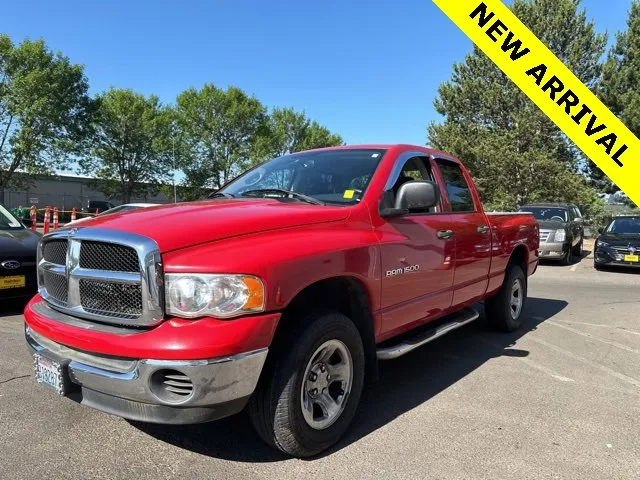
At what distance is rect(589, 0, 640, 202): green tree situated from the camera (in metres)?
26.9

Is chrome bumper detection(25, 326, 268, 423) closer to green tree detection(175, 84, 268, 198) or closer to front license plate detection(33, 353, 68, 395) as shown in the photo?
front license plate detection(33, 353, 68, 395)

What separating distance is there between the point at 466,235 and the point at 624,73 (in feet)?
95.5


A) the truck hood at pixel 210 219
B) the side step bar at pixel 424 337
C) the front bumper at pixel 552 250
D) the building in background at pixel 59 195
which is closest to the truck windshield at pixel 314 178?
the truck hood at pixel 210 219

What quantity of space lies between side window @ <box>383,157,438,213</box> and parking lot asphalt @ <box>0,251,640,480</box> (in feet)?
4.94

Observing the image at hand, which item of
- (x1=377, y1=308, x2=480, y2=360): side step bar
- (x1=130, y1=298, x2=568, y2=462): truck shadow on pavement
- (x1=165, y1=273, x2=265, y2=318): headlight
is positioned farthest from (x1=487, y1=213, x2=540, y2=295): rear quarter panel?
(x1=165, y1=273, x2=265, y2=318): headlight

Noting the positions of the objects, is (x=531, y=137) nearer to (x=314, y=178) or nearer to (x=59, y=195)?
(x=314, y=178)

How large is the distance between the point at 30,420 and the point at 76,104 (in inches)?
1292

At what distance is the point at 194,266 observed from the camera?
97.7 inches

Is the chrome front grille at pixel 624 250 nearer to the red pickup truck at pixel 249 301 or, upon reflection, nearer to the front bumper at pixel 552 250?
the front bumper at pixel 552 250

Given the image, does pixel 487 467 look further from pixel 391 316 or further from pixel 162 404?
pixel 162 404

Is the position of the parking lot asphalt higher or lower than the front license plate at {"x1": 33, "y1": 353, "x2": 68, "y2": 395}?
lower

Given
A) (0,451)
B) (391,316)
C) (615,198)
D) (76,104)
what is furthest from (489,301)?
(615,198)

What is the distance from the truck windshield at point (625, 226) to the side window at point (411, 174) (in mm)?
11374

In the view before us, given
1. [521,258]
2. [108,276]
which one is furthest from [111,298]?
[521,258]
